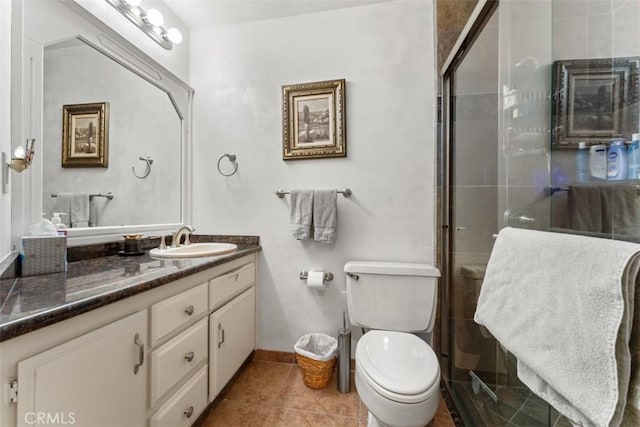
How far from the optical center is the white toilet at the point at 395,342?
36.4 inches

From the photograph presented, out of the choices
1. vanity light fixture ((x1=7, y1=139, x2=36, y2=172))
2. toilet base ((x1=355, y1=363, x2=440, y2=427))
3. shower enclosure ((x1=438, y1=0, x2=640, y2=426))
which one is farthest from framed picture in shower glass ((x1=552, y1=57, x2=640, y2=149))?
vanity light fixture ((x1=7, y1=139, x2=36, y2=172))

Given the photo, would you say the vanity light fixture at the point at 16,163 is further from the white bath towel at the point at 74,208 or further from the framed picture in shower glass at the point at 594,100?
the framed picture in shower glass at the point at 594,100

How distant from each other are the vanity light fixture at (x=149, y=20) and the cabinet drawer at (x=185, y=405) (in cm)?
191

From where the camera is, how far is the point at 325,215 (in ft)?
5.30

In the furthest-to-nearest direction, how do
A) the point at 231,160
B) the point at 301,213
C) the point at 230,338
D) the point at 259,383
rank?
1. the point at 231,160
2. the point at 301,213
3. the point at 259,383
4. the point at 230,338

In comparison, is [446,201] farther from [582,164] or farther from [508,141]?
[582,164]

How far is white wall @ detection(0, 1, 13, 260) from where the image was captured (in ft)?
3.00

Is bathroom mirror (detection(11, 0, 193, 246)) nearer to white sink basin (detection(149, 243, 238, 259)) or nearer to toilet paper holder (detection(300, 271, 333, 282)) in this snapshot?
white sink basin (detection(149, 243, 238, 259))

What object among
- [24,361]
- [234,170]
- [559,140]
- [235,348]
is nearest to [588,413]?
[559,140]

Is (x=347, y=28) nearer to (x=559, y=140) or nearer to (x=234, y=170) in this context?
(x=234, y=170)

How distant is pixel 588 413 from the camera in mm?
484

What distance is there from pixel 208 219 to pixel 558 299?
6.25ft

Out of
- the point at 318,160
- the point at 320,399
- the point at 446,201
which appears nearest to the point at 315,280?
the point at 320,399

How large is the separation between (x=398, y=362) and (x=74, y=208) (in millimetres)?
1664
